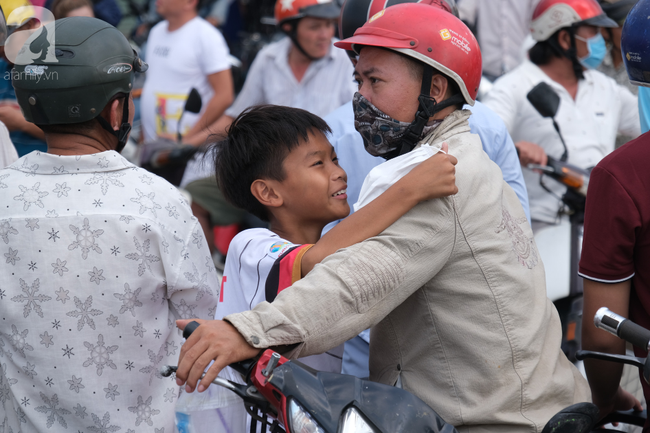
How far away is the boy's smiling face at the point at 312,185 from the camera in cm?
249

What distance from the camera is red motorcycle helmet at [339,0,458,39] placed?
3.14m

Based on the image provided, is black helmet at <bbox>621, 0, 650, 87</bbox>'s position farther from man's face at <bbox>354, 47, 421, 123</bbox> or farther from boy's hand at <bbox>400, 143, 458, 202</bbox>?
boy's hand at <bbox>400, 143, 458, 202</bbox>

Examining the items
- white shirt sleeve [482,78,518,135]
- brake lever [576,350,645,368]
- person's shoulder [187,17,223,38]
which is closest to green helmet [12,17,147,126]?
brake lever [576,350,645,368]

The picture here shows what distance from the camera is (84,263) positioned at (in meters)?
2.16

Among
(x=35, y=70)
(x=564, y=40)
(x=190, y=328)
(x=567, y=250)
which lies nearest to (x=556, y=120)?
(x=564, y=40)

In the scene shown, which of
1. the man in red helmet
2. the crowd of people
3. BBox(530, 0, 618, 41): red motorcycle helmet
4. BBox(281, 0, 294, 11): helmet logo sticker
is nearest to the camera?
the man in red helmet

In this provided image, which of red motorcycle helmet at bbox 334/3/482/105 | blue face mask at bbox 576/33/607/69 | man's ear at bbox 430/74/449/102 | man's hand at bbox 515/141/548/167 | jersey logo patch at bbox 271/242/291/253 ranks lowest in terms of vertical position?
man's hand at bbox 515/141/548/167

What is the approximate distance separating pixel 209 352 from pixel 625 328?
41.5 inches

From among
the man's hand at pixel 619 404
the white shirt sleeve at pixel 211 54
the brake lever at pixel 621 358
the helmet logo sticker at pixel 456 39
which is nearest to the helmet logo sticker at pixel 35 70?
the helmet logo sticker at pixel 456 39

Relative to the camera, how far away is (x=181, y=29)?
6.38 meters

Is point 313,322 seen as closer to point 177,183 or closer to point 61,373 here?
point 61,373

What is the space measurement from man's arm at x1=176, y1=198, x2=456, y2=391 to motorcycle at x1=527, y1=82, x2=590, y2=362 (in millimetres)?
2398

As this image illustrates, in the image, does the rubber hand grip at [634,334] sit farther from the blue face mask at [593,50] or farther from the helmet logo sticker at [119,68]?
the blue face mask at [593,50]

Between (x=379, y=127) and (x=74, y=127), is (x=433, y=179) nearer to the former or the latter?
(x=379, y=127)
